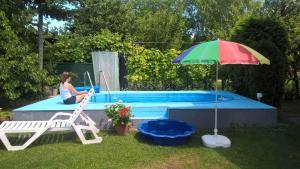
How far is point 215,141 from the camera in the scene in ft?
20.6

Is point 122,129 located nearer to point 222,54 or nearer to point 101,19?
point 222,54

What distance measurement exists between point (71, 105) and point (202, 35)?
2204 centimetres

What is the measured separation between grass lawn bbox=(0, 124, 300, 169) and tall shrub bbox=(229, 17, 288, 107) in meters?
2.63

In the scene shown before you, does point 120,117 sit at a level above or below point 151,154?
above

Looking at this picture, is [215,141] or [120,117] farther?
[120,117]

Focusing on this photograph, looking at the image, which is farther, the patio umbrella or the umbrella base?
the umbrella base

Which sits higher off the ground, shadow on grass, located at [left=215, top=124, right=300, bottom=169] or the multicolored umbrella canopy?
the multicolored umbrella canopy

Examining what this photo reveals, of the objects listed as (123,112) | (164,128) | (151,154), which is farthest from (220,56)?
(123,112)

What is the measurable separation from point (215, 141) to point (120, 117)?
194 cm

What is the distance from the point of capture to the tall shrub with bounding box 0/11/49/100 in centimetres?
1042

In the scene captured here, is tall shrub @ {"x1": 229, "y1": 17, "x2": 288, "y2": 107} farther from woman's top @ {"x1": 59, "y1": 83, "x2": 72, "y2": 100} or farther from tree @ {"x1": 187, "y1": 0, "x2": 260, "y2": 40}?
tree @ {"x1": 187, "y1": 0, "x2": 260, "y2": 40}

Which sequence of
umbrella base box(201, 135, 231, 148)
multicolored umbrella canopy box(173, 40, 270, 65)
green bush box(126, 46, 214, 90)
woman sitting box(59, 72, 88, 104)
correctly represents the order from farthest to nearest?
green bush box(126, 46, 214, 90) → woman sitting box(59, 72, 88, 104) → umbrella base box(201, 135, 231, 148) → multicolored umbrella canopy box(173, 40, 270, 65)

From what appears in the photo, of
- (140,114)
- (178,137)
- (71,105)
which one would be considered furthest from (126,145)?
(71,105)

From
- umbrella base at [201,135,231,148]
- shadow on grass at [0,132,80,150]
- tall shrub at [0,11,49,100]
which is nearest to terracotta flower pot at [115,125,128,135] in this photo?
shadow on grass at [0,132,80,150]
